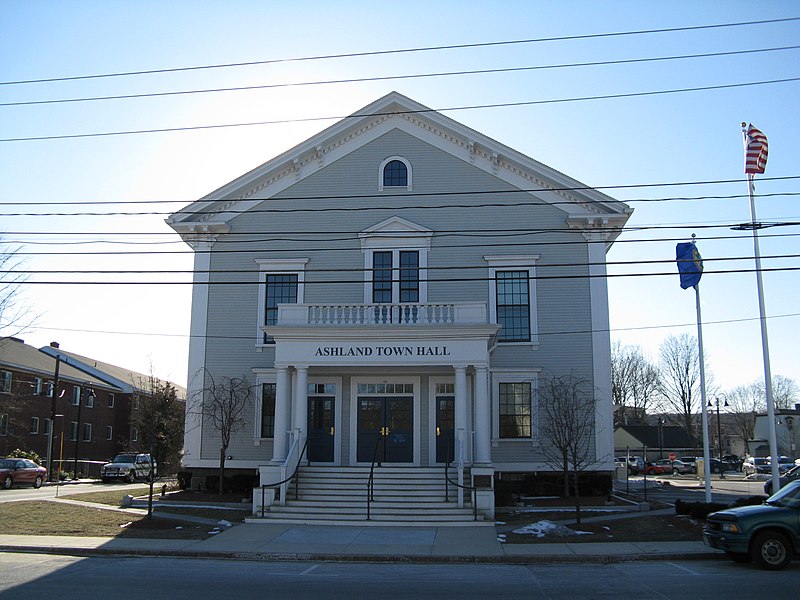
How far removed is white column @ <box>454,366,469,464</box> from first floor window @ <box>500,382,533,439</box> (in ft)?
11.6

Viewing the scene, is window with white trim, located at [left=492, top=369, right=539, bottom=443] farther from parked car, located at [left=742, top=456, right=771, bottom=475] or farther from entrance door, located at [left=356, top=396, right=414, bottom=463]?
parked car, located at [left=742, top=456, right=771, bottom=475]

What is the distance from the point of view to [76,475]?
49.5m

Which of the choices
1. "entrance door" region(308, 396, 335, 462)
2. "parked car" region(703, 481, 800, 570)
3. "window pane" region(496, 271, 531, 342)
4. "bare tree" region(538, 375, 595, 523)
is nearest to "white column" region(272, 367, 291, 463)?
"entrance door" region(308, 396, 335, 462)

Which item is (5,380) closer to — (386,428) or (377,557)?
(386,428)

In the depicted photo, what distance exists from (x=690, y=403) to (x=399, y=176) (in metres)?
69.6

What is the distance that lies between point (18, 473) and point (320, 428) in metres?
21.2

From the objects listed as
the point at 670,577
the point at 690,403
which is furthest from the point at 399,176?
the point at 690,403

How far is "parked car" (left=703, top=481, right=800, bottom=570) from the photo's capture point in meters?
13.5

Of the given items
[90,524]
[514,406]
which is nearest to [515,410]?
[514,406]

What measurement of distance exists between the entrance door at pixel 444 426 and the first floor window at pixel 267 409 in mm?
5953

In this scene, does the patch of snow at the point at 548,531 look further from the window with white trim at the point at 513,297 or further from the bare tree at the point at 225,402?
the bare tree at the point at 225,402

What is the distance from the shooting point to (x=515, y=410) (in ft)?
86.5

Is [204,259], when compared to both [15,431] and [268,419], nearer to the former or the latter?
[268,419]

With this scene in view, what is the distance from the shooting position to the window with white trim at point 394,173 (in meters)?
27.9
